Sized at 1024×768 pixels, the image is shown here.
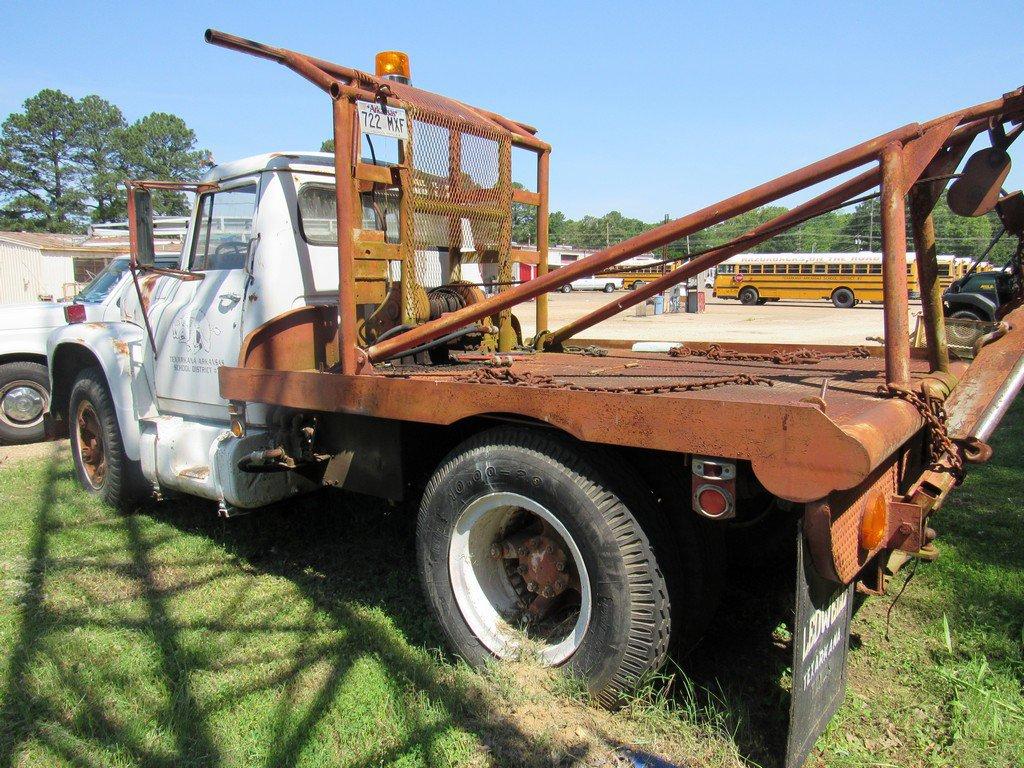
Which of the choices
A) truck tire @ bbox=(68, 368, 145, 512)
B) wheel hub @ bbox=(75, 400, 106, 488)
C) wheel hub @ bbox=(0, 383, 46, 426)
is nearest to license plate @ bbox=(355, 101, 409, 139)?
truck tire @ bbox=(68, 368, 145, 512)

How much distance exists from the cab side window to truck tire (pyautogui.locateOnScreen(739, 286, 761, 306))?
35.9m

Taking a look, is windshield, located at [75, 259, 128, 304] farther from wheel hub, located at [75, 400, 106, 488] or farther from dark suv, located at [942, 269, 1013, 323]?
dark suv, located at [942, 269, 1013, 323]

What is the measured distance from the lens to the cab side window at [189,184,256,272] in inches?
176

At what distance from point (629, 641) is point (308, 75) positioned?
290cm

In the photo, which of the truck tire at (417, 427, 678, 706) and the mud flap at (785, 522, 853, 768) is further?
the truck tire at (417, 427, 678, 706)

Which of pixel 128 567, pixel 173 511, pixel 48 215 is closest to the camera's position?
pixel 128 567

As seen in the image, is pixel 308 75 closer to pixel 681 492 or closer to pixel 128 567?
pixel 681 492

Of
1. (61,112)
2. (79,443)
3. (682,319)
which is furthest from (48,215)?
(79,443)

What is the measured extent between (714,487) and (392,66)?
3.09 metres

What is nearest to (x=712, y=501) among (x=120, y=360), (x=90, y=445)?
(x=120, y=360)

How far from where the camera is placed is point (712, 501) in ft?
7.91

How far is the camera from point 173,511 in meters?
5.55

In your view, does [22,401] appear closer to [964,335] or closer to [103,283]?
[103,283]

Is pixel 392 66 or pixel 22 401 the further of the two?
pixel 22 401
